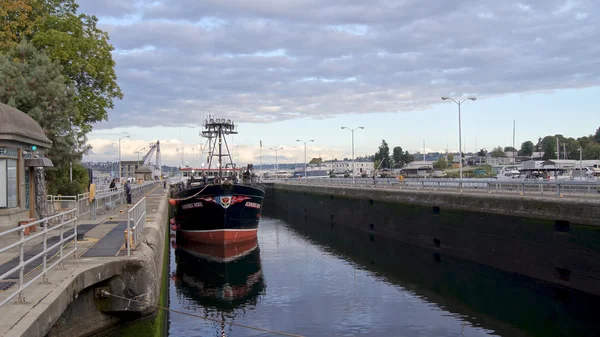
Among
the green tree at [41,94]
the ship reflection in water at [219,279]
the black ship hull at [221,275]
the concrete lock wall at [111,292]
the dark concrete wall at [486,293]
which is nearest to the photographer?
the concrete lock wall at [111,292]

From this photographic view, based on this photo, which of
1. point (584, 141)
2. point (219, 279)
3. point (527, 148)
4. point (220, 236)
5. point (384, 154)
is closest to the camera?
point (219, 279)

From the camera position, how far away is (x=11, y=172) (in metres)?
17.0

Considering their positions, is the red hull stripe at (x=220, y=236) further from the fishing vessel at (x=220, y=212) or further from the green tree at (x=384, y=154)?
the green tree at (x=384, y=154)

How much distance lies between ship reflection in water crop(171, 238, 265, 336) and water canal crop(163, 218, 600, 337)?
0.16 ft

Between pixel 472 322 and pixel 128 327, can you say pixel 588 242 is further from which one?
pixel 128 327

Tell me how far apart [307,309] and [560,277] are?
9.70 m

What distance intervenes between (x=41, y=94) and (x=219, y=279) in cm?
1417

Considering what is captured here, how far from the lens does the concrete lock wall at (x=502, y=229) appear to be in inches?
783

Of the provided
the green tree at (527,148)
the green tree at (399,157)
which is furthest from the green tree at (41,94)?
the green tree at (527,148)

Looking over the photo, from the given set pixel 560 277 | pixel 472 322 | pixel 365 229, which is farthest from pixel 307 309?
pixel 365 229

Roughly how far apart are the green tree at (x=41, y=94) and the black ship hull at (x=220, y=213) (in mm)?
8358

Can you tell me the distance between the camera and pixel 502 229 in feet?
80.9

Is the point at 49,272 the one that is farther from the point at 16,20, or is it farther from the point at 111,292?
the point at 16,20

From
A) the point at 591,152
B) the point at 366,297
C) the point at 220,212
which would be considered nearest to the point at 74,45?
the point at 220,212
